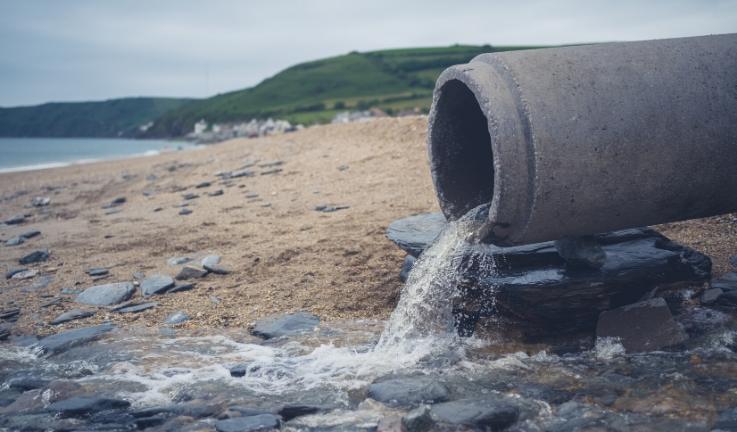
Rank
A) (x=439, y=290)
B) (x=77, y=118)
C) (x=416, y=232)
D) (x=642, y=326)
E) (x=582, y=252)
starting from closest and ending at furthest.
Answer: (x=642, y=326), (x=582, y=252), (x=439, y=290), (x=416, y=232), (x=77, y=118)

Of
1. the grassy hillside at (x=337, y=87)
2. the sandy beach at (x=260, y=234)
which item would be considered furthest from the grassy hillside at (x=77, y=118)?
the sandy beach at (x=260, y=234)

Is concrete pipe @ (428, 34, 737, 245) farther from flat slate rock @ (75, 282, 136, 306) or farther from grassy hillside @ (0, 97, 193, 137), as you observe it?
grassy hillside @ (0, 97, 193, 137)

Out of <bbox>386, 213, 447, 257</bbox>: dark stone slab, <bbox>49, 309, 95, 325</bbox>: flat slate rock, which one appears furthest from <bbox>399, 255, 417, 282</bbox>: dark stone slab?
<bbox>49, 309, 95, 325</bbox>: flat slate rock

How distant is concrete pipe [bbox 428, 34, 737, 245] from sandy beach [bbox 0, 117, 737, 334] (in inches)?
A: 63.6

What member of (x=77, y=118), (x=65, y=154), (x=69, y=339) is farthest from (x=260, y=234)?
(x=77, y=118)

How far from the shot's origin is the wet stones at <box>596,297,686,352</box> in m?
4.47

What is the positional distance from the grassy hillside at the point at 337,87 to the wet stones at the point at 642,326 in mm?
51312

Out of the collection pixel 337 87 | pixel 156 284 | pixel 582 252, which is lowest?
pixel 156 284

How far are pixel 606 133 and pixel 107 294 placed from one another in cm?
506

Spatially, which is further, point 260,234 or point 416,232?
point 260,234

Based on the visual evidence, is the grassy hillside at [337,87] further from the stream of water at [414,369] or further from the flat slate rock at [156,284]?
the stream of water at [414,369]

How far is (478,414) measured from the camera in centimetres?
359

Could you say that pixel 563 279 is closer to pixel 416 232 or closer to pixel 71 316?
pixel 416 232

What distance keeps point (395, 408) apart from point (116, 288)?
3989mm
